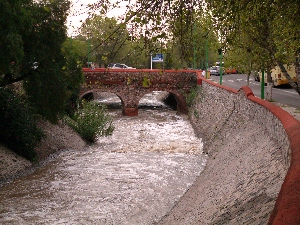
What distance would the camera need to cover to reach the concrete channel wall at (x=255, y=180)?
483 cm

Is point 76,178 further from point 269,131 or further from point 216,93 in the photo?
point 216,93

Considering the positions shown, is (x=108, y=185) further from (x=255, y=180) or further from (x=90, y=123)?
(x=90, y=123)

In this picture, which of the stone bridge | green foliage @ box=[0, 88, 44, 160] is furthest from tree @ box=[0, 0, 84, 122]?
the stone bridge

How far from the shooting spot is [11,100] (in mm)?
17516

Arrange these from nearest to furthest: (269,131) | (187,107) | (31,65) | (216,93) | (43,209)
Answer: (269,131) < (43,209) < (31,65) < (216,93) < (187,107)

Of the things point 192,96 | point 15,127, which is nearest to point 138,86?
point 192,96

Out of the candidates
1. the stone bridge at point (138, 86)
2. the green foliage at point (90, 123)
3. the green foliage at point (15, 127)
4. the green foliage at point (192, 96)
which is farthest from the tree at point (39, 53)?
the green foliage at point (192, 96)

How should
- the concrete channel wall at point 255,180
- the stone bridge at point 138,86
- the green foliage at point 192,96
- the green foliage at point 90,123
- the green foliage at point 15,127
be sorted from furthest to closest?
the stone bridge at point 138,86
the green foliage at point 192,96
the green foliage at point 90,123
the green foliage at point 15,127
the concrete channel wall at point 255,180

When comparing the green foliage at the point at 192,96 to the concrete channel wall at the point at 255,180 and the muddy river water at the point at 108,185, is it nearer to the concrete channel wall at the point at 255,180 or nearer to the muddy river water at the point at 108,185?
the muddy river water at the point at 108,185

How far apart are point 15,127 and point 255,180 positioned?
12259 mm

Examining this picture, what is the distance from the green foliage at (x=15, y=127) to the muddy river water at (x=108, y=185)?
3.98 feet

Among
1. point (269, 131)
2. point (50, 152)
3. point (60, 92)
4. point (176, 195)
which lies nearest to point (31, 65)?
point (60, 92)

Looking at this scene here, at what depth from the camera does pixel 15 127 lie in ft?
56.5

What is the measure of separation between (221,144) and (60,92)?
7500mm
